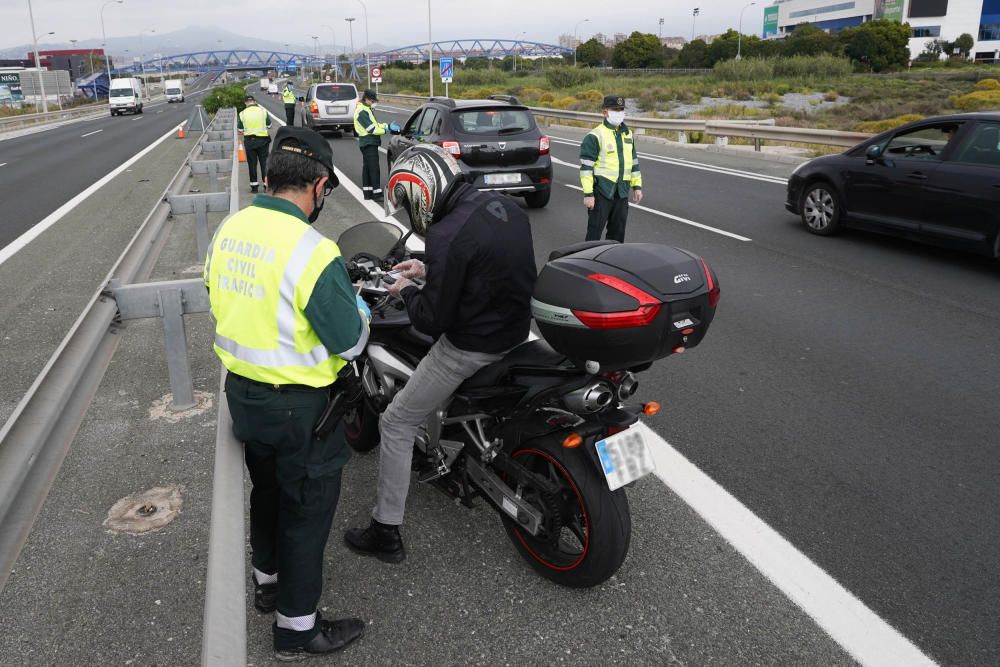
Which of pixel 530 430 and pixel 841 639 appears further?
pixel 530 430

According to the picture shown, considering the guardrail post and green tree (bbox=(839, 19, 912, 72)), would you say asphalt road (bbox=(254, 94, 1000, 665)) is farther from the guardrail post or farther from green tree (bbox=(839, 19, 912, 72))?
green tree (bbox=(839, 19, 912, 72))

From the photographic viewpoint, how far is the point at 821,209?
10656 millimetres

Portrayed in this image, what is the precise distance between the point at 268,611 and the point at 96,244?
9.01m

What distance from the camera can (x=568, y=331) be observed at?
2.98 metres

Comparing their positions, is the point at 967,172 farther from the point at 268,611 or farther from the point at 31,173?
the point at 31,173

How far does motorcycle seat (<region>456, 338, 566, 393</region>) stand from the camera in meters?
3.30

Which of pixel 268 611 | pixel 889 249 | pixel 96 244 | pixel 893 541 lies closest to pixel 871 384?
pixel 893 541

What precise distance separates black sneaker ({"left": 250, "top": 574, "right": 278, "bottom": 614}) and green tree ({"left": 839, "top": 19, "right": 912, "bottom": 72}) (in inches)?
3785

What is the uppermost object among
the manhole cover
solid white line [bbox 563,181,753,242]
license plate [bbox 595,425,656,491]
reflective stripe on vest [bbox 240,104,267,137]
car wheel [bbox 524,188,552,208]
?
reflective stripe on vest [bbox 240,104,267,137]

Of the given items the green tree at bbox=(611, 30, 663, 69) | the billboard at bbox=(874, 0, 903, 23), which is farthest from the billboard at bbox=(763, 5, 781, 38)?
the green tree at bbox=(611, 30, 663, 69)

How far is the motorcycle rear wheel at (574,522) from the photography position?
3104mm

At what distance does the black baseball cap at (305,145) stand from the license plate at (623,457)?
1.39 meters

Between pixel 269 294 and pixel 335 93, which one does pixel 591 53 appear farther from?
pixel 269 294


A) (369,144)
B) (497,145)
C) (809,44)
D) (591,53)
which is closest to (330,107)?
(369,144)
